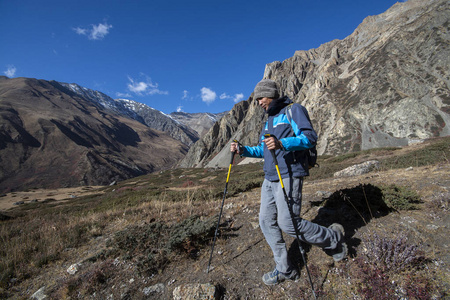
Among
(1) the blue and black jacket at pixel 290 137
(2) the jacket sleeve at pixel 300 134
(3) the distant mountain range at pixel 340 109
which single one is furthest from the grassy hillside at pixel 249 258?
(3) the distant mountain range at pixel 340 109

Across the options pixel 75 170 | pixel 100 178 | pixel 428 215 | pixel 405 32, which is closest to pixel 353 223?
pixel 428 215

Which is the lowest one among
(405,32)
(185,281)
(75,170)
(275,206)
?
(185,281)

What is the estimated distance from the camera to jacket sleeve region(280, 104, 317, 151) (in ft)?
8.16

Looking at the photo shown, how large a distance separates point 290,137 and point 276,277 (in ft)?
6.52

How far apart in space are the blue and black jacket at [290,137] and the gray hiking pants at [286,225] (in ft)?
0.48

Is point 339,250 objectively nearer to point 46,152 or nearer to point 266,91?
point 266,91

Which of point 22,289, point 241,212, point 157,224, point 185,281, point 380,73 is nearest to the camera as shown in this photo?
point 185,281

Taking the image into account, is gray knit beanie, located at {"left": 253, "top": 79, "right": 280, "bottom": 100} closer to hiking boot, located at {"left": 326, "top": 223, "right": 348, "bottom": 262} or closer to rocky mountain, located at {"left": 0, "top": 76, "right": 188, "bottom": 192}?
hiking boot, located at {"left": 326, "top": 223, "right": 348, "bottom": 262}

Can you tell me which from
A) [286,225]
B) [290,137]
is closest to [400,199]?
[286,225]

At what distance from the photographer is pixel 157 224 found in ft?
15.0

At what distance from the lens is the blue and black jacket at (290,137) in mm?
2516

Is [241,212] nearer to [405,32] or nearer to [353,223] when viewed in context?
[353,223]

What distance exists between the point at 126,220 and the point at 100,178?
10394 cm

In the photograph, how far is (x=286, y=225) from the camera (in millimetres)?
2672
